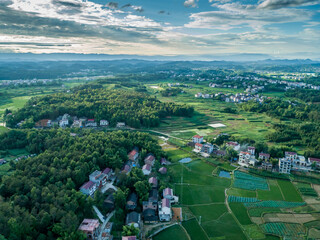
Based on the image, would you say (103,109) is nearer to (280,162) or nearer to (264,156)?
(264,156)

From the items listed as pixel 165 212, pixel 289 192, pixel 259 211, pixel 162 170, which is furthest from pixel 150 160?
pixel 289 192

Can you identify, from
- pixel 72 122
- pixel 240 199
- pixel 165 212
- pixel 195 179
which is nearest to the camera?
pixel 165 212

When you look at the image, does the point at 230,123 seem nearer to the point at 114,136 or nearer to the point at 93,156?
the point at 114,136

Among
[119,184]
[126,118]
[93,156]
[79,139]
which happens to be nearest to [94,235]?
[119,184]

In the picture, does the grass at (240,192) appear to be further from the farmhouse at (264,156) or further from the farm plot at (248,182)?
the farmhouse at (264,156)

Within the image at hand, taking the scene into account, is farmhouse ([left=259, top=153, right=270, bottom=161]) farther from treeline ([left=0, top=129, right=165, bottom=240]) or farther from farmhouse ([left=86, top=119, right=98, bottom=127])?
farmhouse ([left=86, top=119, right=98, bottom=127])

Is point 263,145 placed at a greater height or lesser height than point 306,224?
greater

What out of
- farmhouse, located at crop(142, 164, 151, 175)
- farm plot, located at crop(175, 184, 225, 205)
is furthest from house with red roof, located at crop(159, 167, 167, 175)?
farm plot, located at crop(175, 184, 225, 205)

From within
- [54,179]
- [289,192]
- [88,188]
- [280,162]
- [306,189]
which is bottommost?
[289,192]
